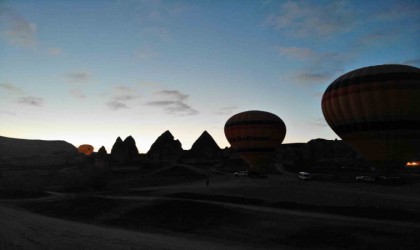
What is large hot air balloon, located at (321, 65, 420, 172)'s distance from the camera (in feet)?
138

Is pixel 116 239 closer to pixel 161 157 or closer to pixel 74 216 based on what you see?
pixel 74 216

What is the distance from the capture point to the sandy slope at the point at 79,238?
68.1ft

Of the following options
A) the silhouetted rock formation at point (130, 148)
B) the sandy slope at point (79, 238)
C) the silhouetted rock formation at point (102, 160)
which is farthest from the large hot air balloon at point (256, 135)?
the silhouetted rock formation at point (130, 148)

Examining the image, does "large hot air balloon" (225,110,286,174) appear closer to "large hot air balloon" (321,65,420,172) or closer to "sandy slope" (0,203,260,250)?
"large hot air balloon" (321,65,420,172)

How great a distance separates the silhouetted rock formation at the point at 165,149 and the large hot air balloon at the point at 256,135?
62.2 meters

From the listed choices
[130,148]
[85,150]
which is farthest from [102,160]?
[85,150]

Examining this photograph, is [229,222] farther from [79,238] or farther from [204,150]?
[204,150]

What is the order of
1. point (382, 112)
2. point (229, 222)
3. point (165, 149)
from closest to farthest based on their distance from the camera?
1. point (229, 222)
2. point (382, 112)
3. point (165, 149)

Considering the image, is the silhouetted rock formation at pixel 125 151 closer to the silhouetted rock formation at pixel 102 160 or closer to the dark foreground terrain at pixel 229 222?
the silhouetted rock formation at pixel 102 160

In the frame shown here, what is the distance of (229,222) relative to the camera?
86.6 ft

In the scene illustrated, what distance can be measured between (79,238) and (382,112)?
3576 cm

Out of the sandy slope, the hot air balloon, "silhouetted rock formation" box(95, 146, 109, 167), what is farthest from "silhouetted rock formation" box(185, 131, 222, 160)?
the sandy slope

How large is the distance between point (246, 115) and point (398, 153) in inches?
1014

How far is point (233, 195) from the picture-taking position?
37.7 metres
